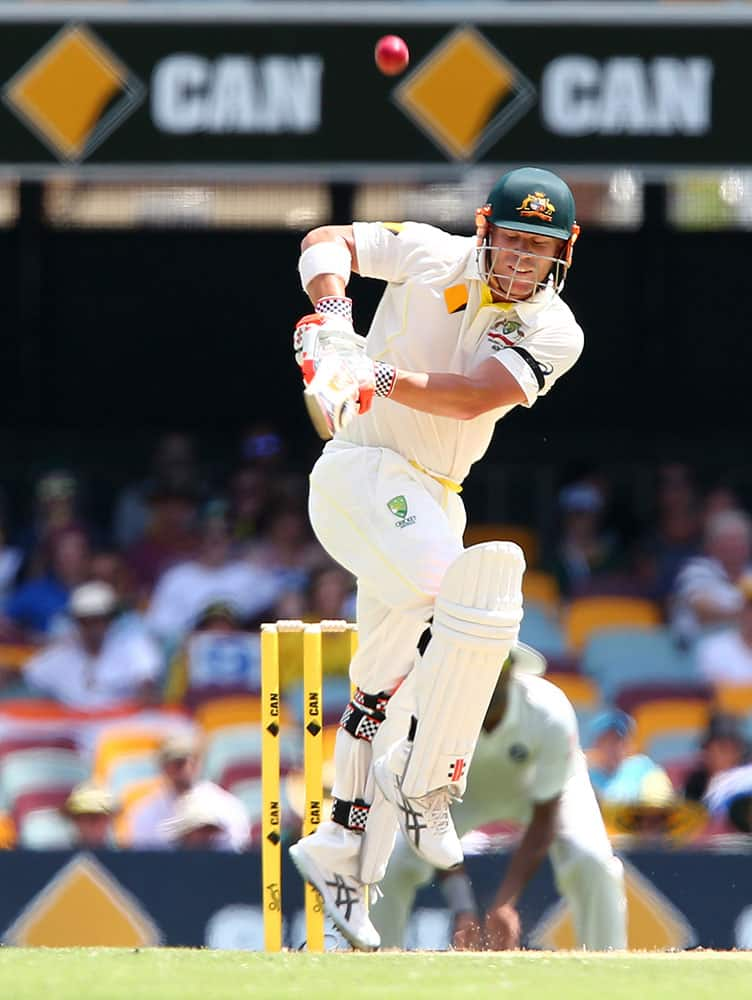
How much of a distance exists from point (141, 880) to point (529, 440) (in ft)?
14.4

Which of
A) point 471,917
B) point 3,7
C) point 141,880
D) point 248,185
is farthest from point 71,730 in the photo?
point 248,185

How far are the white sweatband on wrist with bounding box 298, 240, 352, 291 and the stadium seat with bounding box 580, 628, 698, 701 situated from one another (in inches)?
161

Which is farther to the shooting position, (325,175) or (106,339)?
(106,339)

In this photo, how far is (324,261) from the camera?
15.8 ft

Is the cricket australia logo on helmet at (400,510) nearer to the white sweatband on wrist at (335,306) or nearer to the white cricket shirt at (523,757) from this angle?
the white sweatband on wrist at (335,306)

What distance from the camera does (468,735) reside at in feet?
15.8

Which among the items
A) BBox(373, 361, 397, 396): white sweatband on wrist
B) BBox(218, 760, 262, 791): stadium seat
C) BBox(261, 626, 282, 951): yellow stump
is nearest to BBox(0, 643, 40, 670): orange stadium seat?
BBox(218, 760, 262, 791): stadium seat

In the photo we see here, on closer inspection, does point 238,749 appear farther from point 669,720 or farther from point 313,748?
point 313,748

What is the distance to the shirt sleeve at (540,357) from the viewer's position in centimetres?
477

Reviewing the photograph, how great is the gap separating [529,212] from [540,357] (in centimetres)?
34

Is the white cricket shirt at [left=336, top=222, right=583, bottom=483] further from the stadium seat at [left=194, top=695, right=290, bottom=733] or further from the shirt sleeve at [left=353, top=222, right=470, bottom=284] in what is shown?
the stadium seat at [left=194, top=695, right=290, bottom=733]

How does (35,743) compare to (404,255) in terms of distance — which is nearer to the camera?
(404,255)

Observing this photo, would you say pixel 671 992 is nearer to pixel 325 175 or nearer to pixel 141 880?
pixel 141 880

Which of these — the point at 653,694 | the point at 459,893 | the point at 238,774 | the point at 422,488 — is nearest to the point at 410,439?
the point at 422,488
